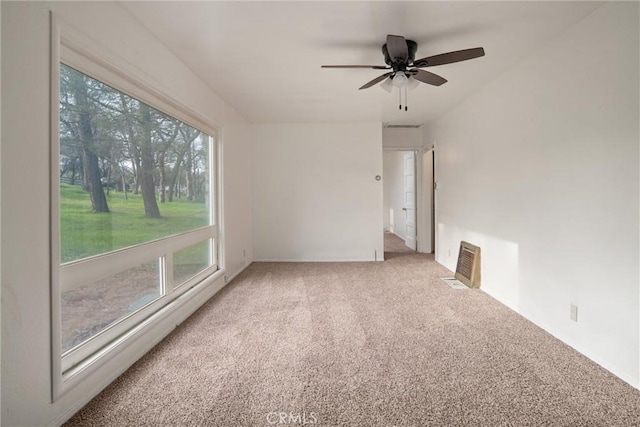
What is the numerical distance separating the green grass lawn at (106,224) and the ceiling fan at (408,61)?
186 cm

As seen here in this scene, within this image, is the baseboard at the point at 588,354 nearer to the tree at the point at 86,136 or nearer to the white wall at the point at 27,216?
the white wall at the point at 27,216

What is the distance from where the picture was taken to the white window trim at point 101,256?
1402 millimetres

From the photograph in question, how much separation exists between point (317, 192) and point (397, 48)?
3096 millimetres

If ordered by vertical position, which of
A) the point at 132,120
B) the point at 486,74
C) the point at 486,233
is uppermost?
the point at 486,74

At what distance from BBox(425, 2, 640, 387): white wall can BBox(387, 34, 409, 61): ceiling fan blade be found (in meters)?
1.22

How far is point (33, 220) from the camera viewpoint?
Result: 4.29 feet

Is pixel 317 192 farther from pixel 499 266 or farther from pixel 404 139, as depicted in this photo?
pixel 499 266

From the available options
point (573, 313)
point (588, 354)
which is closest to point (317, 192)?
point (573, 313)

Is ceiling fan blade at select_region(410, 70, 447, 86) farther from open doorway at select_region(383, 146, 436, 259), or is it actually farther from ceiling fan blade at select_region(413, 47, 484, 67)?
open doorway at select_region(383, 146, 436, 259)

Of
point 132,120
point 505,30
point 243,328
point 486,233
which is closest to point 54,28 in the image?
point 132,120

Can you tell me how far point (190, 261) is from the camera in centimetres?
296

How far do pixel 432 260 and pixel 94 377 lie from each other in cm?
467

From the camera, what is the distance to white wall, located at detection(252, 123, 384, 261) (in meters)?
4.93

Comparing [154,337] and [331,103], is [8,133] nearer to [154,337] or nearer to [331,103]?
[154,337]
